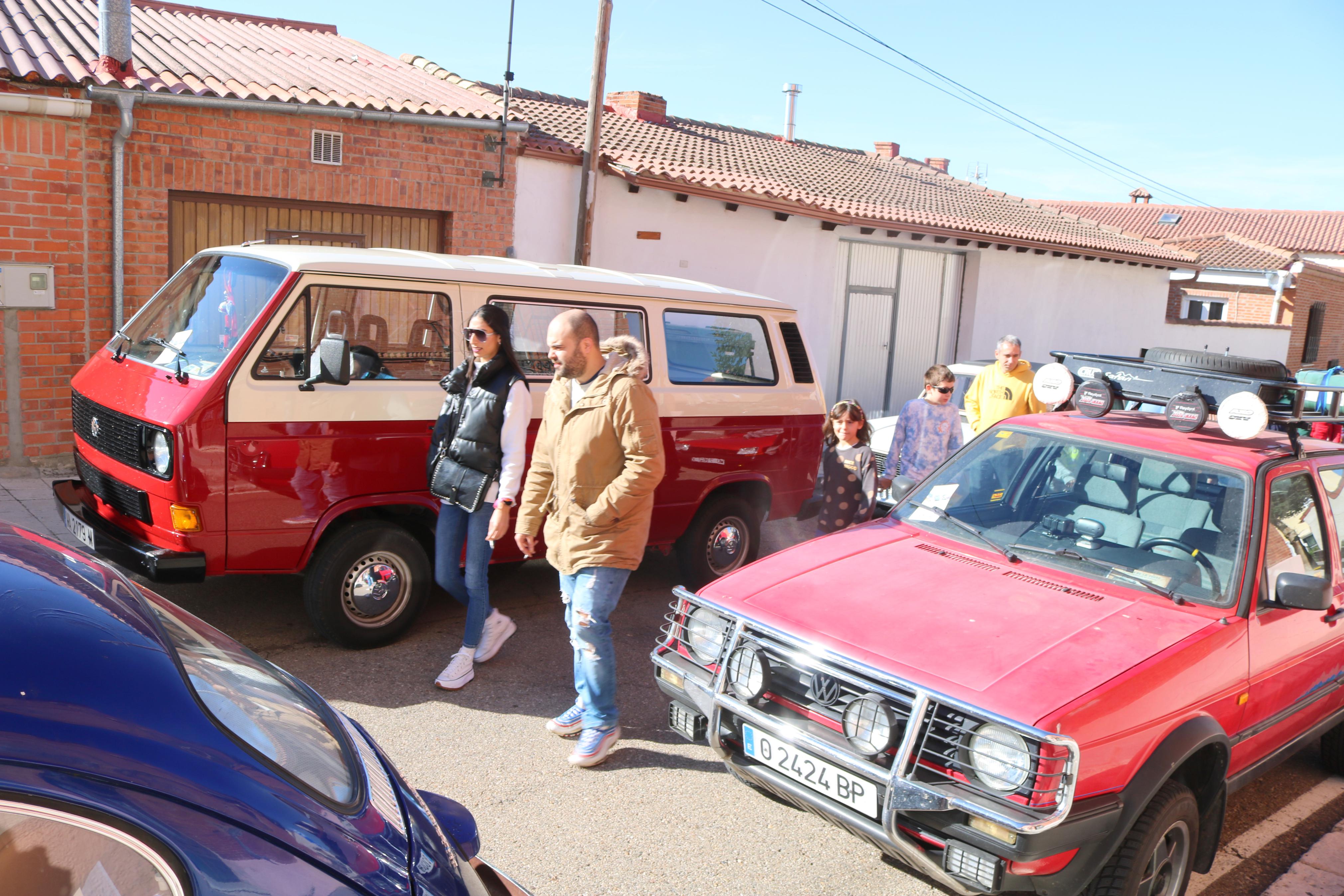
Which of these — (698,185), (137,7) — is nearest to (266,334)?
(698,185)

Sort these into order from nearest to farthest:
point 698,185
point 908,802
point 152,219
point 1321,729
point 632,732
Answer: point 908,802
point 1321,729
point 632,732
point 152,219
point 698,185

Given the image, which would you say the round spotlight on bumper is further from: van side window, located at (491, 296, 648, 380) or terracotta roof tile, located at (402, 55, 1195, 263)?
terracotta roof tile, located at (402, 55, 1195, 263)

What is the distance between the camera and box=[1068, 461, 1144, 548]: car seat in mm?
4234

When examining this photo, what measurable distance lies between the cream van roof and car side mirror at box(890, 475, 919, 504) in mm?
2035

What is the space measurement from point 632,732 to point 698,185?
8890 millimetres

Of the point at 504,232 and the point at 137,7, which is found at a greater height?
the point at 137,7

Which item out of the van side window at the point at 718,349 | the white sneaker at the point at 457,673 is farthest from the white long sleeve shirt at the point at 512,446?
the van side window at the point at 718,349

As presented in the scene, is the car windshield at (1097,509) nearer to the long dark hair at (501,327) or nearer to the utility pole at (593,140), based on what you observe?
the long dark hair at (501,327)

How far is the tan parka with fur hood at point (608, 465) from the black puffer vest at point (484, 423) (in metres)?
0.55

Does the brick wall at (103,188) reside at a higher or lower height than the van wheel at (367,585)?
higher

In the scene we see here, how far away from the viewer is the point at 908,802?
3.12 m

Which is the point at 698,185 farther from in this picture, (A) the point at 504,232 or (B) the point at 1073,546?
(B) the point at 1073,546

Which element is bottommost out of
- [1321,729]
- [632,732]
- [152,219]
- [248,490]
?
[632,732]

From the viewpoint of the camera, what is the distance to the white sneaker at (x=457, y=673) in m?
5.11
